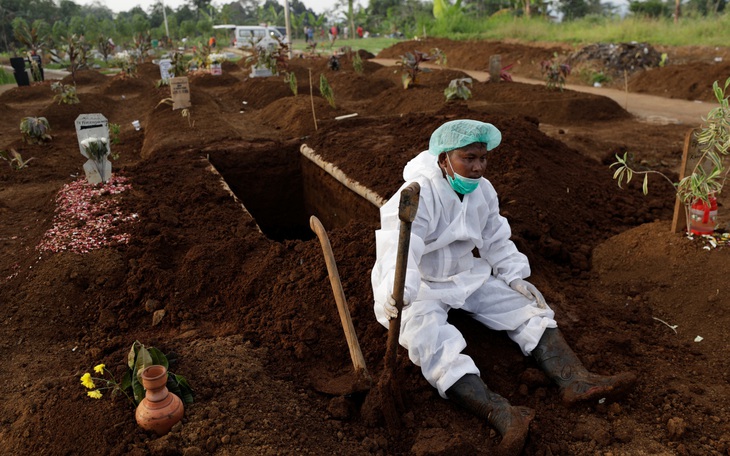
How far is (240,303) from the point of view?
11.9 feet

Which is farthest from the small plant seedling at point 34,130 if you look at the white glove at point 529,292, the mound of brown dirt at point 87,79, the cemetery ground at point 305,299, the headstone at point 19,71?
the mound of brown dirt at point 87,79

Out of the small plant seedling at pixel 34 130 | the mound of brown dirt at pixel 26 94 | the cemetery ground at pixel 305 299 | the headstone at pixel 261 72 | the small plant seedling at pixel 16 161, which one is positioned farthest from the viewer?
the headstone at pixel 261 72

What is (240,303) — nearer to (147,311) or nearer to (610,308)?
(147,311)

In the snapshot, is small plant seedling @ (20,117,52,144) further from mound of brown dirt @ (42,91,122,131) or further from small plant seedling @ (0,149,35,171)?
mound of brown dirt @ (42,91,122,131)

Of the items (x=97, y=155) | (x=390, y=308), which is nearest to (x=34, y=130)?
Answer: (x=97, y=155)

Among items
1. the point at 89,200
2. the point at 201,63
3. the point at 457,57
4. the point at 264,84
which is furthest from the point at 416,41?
the point at 89,200

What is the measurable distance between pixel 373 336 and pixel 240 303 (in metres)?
1.02

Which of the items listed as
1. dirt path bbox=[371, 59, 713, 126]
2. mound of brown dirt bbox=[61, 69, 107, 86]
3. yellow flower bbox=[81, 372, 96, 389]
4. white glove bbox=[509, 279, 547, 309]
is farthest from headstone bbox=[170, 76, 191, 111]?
mound of brown dirt bbox=[61, 69, 107, 86]

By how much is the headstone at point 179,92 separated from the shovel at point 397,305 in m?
8.16

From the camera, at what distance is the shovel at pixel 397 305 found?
221cm

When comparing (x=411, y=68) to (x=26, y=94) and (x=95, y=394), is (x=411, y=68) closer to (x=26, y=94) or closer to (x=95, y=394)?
(x=26, y=94)

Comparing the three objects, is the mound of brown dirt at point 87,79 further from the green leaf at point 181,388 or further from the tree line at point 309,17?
the green leaf at point 181,388

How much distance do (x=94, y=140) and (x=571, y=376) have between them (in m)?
4.62

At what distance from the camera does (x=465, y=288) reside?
9.54 feet
